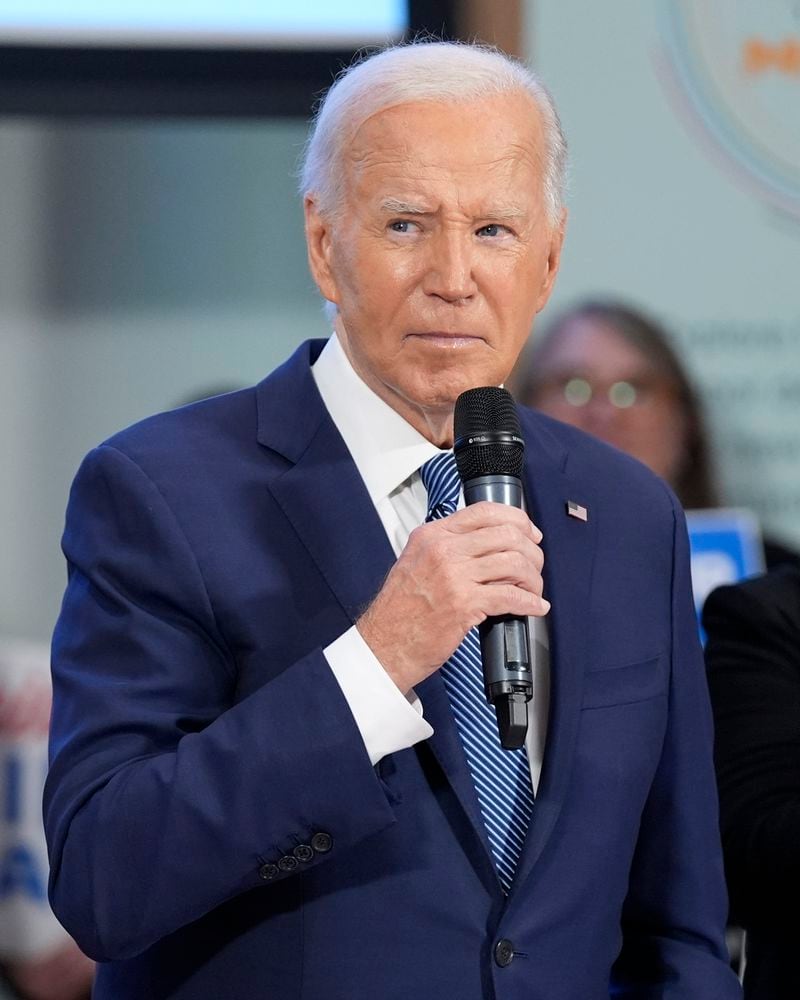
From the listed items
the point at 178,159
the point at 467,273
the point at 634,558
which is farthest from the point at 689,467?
the point at 467,273

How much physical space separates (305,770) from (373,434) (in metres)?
0.44

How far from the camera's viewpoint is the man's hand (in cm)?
138

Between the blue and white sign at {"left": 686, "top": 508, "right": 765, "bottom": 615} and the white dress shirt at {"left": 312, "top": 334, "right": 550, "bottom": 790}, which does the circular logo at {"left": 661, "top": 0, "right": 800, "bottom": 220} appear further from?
the white dress shirt at {"left": 312, "top": 334, "right": 550, "bottom": 790}

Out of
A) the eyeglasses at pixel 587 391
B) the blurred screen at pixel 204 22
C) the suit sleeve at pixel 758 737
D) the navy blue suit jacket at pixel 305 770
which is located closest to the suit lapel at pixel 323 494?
the navy blue suit jacket at pixel 305 770

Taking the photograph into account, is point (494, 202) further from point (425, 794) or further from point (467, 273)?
point (425, 794)

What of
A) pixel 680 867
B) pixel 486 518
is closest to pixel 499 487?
pixel 486 518

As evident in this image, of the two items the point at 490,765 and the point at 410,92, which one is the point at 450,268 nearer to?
the point at 410,92

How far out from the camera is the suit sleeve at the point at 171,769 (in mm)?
1411

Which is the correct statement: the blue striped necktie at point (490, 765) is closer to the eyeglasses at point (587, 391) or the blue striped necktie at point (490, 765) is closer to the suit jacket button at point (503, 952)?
the suit jacket button at point (503, 952)

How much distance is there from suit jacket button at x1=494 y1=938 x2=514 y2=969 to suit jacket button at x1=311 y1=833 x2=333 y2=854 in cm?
23

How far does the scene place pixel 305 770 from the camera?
143 centimetres

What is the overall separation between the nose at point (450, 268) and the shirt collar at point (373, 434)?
16 cm

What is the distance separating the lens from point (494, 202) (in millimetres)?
1640

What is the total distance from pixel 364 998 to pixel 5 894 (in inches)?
91.0
